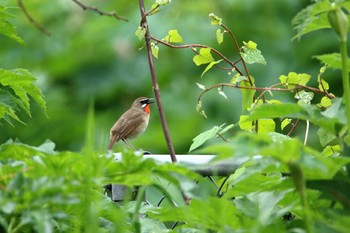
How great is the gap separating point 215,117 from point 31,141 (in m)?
1.45

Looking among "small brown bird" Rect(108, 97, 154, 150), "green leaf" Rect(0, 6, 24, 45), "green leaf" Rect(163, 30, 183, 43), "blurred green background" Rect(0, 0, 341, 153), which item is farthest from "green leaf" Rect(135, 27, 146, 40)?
"blurred green background" Rect(0, 0, 341, 153)

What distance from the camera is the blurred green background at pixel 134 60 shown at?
734 cm

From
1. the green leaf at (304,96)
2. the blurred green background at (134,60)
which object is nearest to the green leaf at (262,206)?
the green leaf at (304,96)

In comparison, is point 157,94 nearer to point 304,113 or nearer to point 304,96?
point 304,96

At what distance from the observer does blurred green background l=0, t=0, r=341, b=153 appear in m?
7.34

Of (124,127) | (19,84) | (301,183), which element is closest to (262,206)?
(301,183)

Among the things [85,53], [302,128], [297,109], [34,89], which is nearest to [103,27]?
[85,53]

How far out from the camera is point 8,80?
2.20 m

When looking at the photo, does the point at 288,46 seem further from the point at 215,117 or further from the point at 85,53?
the point at 85,53

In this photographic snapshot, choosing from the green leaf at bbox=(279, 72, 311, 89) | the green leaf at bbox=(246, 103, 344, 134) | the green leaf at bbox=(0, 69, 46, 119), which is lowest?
the green leaf at bbox=(279, 72, 311, 89)

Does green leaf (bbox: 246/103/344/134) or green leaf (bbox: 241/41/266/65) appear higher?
green leaf (bbox: 246/103/344/134)

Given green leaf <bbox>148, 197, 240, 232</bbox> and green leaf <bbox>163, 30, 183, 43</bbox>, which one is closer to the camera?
green leaf <bbox>148, 197, 240, 232</bbox>

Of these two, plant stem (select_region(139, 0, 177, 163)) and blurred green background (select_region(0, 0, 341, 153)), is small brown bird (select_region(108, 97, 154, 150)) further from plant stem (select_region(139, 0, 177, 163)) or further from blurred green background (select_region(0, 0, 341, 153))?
plant stem (select_region(139, 0, 177, 163))

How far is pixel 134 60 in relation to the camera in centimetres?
821
